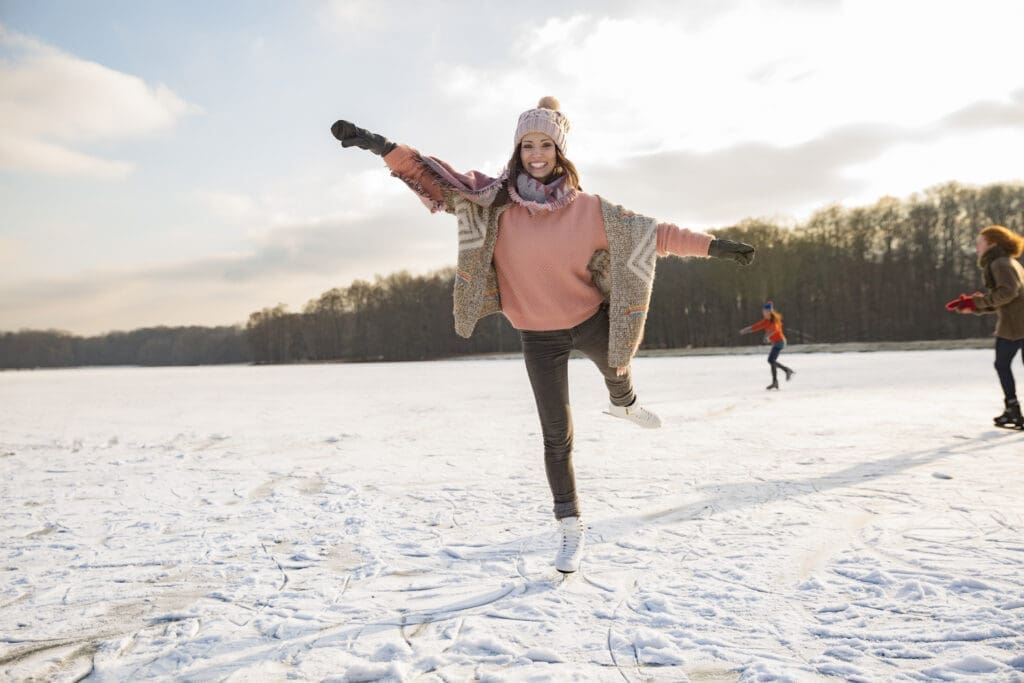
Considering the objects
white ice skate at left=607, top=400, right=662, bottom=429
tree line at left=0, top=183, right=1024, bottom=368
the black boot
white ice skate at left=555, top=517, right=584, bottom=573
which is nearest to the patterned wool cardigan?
white ice skate at left=607, top=400, right=662, bottom=429

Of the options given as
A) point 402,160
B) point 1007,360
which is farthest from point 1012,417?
point 402,160

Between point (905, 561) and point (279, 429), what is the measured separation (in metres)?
6.45

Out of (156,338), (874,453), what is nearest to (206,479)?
(874,453)

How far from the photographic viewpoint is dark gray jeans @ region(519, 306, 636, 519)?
105 inches

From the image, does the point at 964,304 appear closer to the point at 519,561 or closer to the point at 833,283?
the point at 519,561

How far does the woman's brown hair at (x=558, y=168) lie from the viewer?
2652mm

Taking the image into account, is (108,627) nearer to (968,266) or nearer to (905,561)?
(905,561)

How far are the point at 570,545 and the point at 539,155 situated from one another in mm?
1644

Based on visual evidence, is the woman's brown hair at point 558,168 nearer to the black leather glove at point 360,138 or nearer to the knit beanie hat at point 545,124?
the knit beanie hat at point 545,124

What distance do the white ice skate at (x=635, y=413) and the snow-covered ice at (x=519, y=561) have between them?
521 mm

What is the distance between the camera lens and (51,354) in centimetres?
9188

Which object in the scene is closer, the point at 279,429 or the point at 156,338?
the point at 279,429

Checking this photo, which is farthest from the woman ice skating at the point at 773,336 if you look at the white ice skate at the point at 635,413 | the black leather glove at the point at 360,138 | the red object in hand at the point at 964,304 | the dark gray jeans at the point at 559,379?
the black leather glove at the point at 360,138

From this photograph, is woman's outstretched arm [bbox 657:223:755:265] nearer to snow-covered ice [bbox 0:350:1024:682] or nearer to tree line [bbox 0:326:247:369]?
snow-covered ice [bbox 0:350:1024:682]
